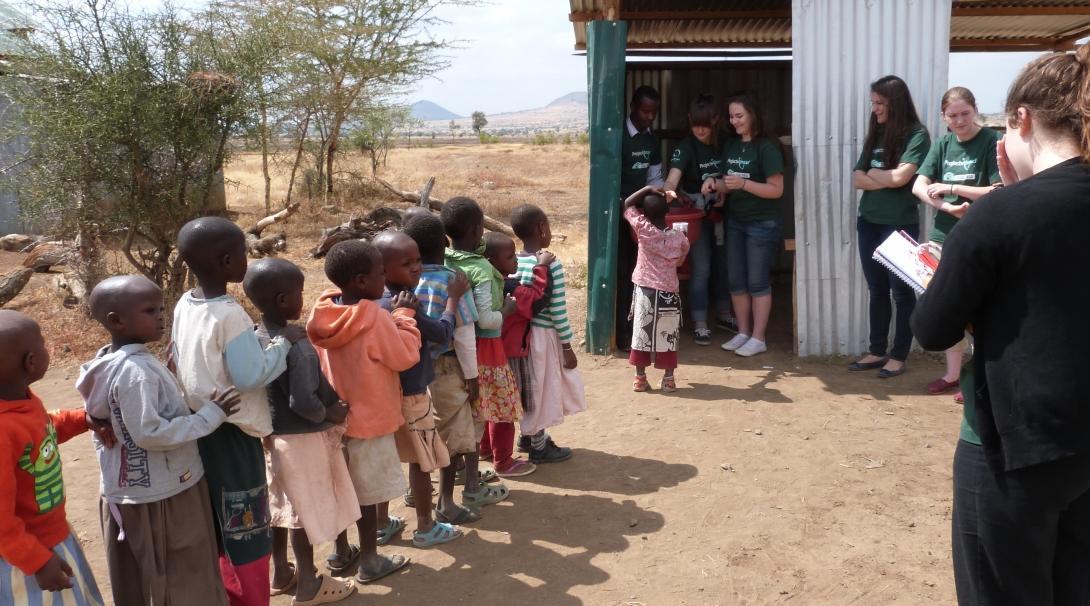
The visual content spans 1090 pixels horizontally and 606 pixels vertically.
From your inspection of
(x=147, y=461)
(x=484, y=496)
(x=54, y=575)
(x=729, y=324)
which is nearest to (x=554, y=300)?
(x=484, y=496)

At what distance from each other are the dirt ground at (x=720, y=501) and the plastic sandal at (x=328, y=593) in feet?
0.31

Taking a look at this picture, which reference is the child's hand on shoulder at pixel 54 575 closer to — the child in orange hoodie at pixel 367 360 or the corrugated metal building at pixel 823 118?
the child in orange hoodie at pixel 367 360

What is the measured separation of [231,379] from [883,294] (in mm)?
4762

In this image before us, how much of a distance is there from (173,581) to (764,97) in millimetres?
7158

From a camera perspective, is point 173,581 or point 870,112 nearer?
point 173,581

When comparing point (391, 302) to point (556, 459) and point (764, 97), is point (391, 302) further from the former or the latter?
point (764, 97)

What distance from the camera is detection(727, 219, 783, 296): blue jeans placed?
651 centimetres

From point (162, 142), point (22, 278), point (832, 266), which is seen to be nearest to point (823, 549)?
point (832, 266)

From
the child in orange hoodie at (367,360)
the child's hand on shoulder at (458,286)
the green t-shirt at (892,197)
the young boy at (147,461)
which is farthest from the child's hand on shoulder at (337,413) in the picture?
the green t-shirt at (892,197)

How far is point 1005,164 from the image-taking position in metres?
2.21

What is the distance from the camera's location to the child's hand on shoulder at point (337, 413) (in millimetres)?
3043

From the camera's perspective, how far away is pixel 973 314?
2004mm

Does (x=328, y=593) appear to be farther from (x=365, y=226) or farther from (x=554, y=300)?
(x=365, y=226)

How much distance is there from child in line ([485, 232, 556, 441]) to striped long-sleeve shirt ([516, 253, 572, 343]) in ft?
0.07
